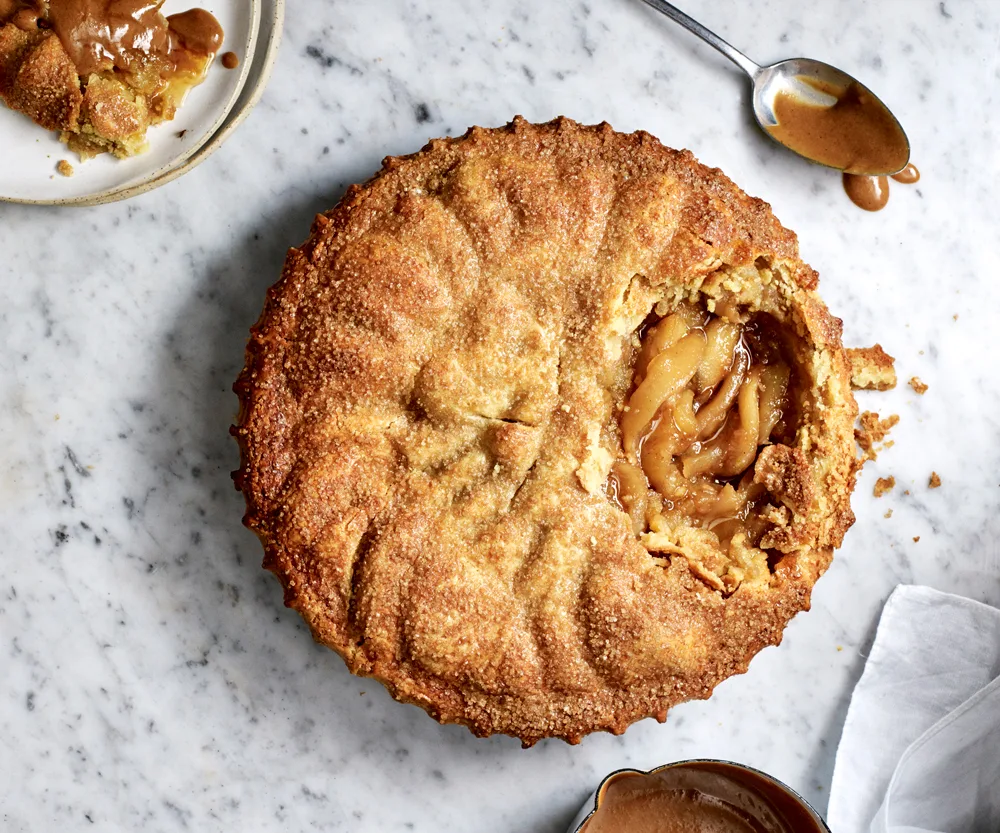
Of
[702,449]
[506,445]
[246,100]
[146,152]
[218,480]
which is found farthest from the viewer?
[218,480]

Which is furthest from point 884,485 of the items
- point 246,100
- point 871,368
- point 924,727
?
point 246,100

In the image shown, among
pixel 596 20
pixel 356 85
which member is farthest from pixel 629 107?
pixel 356 85

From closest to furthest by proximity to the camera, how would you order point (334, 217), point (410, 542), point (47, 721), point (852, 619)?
point (410, 542) → point (334, 217) → point (47, 721) → point (852, 619)

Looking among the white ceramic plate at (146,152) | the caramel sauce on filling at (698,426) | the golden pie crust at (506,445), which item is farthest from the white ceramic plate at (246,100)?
the caramel sauce on filling at (698,426)

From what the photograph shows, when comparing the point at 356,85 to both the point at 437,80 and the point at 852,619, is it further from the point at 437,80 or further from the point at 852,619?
the point at 852,619

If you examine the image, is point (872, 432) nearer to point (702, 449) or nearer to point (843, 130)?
point (702, 449)

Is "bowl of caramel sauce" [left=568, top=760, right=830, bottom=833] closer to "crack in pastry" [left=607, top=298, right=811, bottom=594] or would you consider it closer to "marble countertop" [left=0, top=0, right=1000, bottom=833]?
"marble countertop" [left=0, top=0, right=1000, bottom=833]
